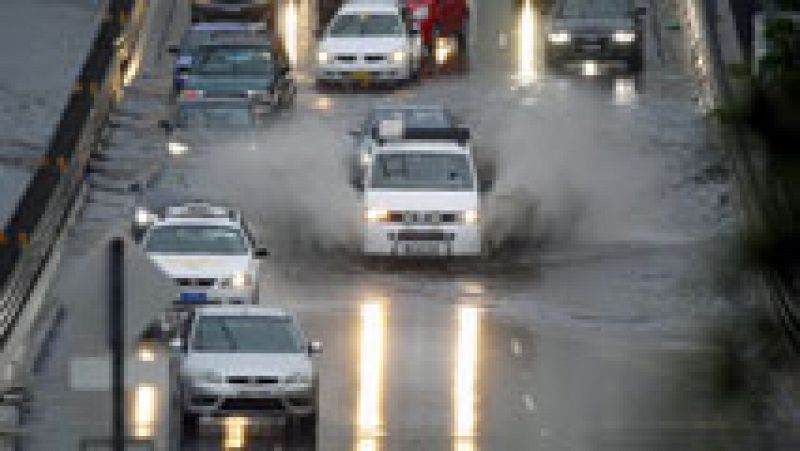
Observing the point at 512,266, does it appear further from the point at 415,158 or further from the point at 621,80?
the point at 621,80

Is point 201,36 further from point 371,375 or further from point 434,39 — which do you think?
point 371,375

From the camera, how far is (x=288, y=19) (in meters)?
53.5

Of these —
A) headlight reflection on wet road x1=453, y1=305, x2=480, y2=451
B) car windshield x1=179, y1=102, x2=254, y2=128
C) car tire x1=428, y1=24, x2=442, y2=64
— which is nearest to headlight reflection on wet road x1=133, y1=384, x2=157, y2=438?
headlight reflection on wet road x1=453, y1=305, x2=480, y2=451

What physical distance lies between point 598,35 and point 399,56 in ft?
13.3

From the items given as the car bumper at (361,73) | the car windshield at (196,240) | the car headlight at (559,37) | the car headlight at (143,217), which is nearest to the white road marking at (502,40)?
the car headlight at (559,37)

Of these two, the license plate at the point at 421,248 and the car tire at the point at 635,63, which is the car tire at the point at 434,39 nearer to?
the car tire at the point at 635,63

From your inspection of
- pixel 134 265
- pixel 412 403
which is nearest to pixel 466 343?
pixel 412 403

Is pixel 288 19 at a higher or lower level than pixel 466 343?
higher

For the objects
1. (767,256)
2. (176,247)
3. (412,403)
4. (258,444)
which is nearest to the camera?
(767,256)

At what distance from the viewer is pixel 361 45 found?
1811 inches

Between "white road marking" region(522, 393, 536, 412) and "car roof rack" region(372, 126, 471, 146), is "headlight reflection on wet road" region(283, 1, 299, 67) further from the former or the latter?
"white road marking" region(522, 393, 536, 412)

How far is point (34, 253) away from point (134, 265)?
2204 cm

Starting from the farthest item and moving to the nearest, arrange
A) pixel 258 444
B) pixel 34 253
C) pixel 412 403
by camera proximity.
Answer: pixel 34 253 → pixel 412 403 → pixel 258 444

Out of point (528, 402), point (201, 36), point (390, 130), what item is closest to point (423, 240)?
point (390, 130)
